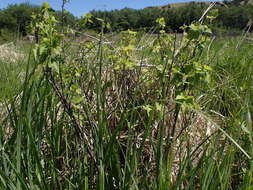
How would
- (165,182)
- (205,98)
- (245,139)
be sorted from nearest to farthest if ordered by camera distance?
(165,182) < (245,139) < (205,98)

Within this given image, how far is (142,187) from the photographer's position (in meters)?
1.07

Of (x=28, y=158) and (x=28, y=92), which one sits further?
(x=28, y=92)

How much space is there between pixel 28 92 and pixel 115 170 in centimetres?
38

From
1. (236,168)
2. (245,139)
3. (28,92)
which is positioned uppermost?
(28,92)

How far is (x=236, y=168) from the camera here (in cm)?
131

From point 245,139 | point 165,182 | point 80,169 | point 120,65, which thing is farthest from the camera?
point 120,65

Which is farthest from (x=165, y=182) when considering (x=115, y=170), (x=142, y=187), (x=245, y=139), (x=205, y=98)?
(x=205, y=98)

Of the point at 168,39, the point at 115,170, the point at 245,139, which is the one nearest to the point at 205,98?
the point at 168,39

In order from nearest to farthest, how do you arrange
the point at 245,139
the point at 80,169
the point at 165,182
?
the point at 165,182 → the point at 80,169 → the point at 245,139

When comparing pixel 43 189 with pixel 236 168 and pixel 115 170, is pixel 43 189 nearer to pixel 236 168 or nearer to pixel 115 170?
pixel 115 170

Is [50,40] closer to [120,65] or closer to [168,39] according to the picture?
[120,65]

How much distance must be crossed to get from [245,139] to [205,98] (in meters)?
0.51

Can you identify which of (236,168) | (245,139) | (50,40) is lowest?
(236,168)

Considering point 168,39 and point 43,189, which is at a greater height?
point 168,39
